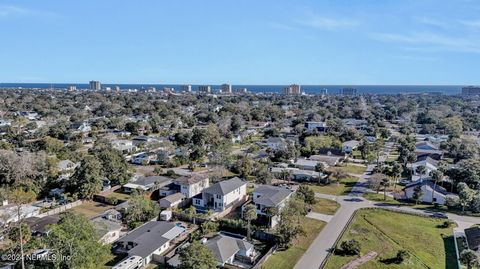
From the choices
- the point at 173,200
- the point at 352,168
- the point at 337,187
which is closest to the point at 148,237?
the point at 173,200

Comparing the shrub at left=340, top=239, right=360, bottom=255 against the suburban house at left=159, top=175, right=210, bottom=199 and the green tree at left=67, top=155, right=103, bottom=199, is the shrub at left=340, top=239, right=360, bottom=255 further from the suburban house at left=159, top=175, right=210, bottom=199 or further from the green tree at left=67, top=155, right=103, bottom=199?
the green tree at left=67, top=155, right=103, bottom=199

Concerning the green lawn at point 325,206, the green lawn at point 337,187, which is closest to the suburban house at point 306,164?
the green lawn at point 337,187

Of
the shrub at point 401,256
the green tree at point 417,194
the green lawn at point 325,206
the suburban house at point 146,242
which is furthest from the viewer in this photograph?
the green tree at point 417,194

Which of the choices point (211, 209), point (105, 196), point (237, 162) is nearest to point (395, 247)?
point (211, 209)

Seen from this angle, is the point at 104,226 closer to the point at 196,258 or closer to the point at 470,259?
the point at 196,258

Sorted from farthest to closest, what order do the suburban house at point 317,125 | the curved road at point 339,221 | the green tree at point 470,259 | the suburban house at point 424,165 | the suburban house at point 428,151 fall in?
1. the suburban house at point 317,125
2. the suburban house at point 428,151
3. the suburban house at point 424,165
4. the curved road at point 339,221
5. the green tree at point 470,259

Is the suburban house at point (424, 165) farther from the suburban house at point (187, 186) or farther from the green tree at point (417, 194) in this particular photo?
the suburban house at point (187, 186)

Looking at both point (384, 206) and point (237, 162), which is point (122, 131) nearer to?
point (237, 162)
